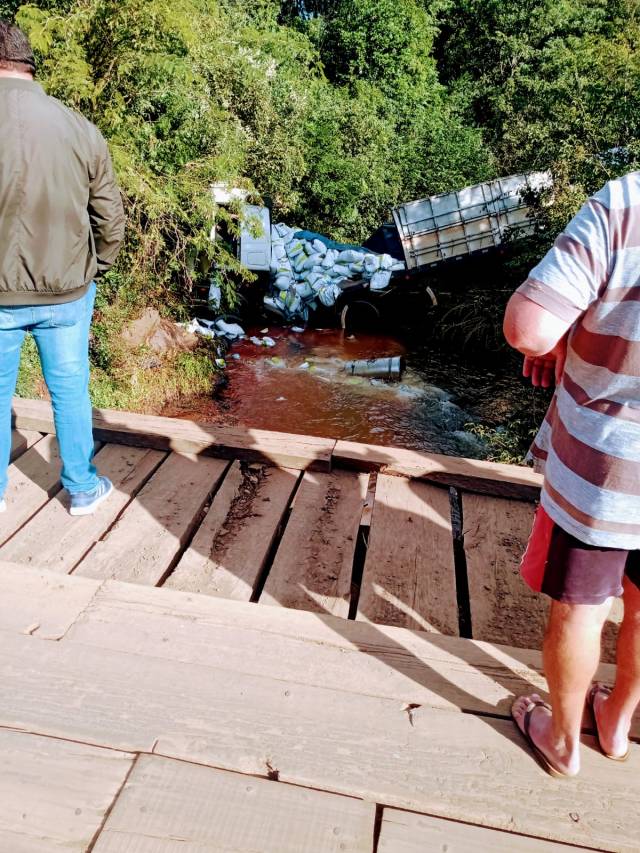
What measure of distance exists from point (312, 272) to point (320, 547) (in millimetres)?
9510

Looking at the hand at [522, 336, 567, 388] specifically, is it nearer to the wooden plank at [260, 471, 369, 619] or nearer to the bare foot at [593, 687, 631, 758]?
the bare foot at [593, 687, 631, 758]

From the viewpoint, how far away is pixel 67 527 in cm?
244

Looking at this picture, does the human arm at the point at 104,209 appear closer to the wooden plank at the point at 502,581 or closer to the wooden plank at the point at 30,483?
the wooden plank at the point at 30,483

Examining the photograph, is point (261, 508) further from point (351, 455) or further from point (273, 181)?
point (273, 181)

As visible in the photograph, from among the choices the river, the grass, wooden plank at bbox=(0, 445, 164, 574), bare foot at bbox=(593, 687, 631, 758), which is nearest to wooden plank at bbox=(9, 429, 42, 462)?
wooden plank at bbox=(0, 445, 164, 574)

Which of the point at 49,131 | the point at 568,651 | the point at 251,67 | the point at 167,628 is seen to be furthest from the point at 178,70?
the point at 568,651

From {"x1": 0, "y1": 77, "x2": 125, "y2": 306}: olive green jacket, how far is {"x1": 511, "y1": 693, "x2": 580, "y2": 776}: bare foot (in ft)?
6.47

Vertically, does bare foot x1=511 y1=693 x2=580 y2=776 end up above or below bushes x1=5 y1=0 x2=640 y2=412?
below

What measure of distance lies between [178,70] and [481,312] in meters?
5.88

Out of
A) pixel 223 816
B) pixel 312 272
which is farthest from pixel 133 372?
pixel 223 816

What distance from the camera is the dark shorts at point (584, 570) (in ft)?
4.40

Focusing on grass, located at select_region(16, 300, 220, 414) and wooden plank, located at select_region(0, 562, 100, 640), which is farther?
grass, located at select_region(16, 300, 220, 414)

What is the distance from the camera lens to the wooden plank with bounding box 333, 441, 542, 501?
2.80m

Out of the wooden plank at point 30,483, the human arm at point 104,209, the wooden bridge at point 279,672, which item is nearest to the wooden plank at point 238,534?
the wooden bridge at point 279,672
